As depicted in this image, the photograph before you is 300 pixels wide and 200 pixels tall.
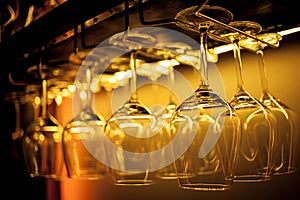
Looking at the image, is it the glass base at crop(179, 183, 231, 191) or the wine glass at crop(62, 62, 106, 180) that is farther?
the wine glass at crop(62, 62, 106, 180)

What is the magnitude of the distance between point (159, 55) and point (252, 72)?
27 centimetres

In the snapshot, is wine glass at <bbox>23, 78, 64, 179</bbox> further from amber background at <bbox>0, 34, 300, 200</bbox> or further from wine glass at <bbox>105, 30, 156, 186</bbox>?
amber background at <bbox>0, 34, 300, 200</bbox>

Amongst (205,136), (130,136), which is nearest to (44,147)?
(130,136)

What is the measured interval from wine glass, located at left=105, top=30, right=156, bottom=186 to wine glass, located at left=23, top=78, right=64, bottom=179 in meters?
0.24

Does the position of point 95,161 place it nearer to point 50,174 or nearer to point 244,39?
point 50,174

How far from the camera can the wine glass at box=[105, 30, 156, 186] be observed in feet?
2.33

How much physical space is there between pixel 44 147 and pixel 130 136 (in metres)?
A: 0.32

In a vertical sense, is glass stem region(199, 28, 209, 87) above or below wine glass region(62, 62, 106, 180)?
above

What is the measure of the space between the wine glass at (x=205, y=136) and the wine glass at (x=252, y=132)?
0.06 m

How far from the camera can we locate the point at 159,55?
1016 mm

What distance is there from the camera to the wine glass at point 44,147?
947 mm

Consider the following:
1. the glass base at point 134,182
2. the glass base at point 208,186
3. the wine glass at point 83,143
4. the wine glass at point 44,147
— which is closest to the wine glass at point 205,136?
Answer: the glass base at point 208,186

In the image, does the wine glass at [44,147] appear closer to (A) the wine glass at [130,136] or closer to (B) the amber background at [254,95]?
(A) the wine glass at [130,136]

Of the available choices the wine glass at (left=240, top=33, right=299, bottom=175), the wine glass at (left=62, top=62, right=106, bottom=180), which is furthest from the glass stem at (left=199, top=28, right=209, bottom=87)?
the wine glass at (left=62, top=62, right=106, bottom=180)
